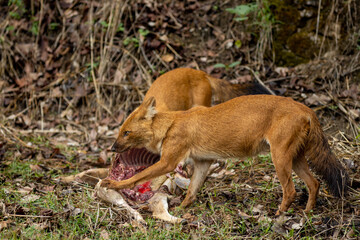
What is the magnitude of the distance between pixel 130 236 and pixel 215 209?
96 cm

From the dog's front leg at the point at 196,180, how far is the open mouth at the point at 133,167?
450 millimetres

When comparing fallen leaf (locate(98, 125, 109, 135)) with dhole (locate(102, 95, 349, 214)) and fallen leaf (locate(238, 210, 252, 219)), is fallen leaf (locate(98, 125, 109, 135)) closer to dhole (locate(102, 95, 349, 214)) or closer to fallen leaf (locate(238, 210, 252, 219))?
dhole (locate(102, 95, 349, 214))

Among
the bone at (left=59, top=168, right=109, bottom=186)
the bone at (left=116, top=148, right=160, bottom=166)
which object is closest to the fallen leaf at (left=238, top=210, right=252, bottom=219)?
the bone at (left=116, top=148, right=160, bottom=166)

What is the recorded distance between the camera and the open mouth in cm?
489

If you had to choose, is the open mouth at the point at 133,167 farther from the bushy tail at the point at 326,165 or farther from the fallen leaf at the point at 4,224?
the bushy tail at the point at 326,165

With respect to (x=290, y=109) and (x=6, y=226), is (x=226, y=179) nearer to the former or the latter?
(x=290, y=109)

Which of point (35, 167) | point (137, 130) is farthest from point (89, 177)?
point (35, 167)

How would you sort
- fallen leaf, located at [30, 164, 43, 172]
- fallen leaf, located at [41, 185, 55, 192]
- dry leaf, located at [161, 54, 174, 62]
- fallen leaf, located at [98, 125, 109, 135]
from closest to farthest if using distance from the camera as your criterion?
fallen leaf, located at [41, 185, 55, 192] < fallen leaf, located at [30, 164, 43, 172] < fallen leaf, located at [98, 125, 109, 135] < dry leaf, located at [161, 54, 174, 62]

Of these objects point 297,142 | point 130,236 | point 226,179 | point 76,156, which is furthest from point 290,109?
point 76,156

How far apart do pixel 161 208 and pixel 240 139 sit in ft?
3.38

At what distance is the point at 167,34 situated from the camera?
338 inches

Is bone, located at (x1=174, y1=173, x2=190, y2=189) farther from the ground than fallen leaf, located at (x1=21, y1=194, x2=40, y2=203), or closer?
closer

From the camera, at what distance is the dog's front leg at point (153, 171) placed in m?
4.41

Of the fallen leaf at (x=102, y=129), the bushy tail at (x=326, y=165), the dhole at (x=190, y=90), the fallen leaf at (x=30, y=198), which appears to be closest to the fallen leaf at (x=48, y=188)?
the fallen leaf at (x=30, y=198)
